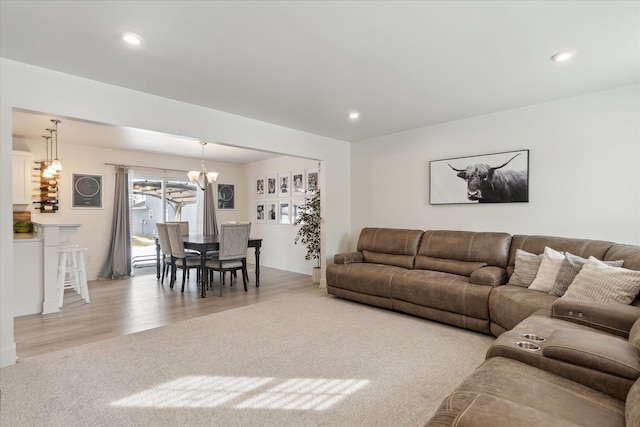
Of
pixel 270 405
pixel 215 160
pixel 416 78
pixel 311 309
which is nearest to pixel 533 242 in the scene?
pixel 416 78

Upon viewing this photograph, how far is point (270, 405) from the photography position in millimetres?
2047

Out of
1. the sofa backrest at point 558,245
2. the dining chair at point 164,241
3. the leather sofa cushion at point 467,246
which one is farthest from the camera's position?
the dining chair at point 164,241

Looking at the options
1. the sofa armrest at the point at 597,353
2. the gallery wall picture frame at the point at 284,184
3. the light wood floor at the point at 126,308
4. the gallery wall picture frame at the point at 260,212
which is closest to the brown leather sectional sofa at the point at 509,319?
the sofa armrest at the point at 597,353

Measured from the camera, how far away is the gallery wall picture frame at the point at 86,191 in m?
5.96

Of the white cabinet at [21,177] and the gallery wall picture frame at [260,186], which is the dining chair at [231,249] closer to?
the gallery wall picture frame at [260,186]

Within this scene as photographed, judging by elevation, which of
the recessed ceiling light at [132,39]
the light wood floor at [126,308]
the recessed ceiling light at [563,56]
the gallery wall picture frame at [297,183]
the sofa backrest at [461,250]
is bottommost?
the light wood floor at [126,308]

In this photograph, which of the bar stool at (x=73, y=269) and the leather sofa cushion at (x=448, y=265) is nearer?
the leather sofa cushion at (x=448, y=265)

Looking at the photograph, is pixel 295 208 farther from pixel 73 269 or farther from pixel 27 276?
pixel 27 276

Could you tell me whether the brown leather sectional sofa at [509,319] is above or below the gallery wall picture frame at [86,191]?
below

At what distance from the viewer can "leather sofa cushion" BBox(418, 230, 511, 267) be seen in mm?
3756

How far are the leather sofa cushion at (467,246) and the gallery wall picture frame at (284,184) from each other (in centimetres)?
344

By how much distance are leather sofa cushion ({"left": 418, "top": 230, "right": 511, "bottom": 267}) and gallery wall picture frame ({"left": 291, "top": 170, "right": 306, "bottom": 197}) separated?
300 centimetres

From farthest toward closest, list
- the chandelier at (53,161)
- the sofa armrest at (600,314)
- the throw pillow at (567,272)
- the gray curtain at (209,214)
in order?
1. the gray curtain at (209,214)
2. the chandelier at (53,161)
3. the throw pillow at (567,272)
4. the sofa armrest at (600,314)

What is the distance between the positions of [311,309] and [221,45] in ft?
9.93
